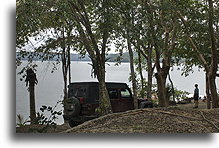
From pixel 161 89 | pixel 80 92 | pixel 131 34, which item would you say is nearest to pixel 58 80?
pixel 80 92

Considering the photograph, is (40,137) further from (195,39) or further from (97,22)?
(195,39)

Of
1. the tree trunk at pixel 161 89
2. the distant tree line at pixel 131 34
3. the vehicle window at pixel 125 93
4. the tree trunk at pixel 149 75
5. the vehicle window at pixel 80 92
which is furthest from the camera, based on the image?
the tree trunk at pixel 149 75

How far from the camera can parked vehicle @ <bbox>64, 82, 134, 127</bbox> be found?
3.69 meters

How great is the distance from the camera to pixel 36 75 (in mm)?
3748

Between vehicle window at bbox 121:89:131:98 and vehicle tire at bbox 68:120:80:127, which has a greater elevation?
vehicle window at bbox 121:89:131:98

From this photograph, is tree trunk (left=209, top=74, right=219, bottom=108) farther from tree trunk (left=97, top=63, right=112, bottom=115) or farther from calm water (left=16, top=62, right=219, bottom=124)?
tree trunk (left=97, top=63, right=112, bottom=115)

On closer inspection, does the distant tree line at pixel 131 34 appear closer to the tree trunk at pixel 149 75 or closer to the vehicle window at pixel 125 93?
the tree trunk at pixel 149 75

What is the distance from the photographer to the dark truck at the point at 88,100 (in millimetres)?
3689

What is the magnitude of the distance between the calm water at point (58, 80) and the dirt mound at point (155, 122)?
15.7 inches

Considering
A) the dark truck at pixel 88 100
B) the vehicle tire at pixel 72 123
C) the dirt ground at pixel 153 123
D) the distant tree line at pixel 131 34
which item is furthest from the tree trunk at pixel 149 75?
the vehicle tire at pixel 72 123

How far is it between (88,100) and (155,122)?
825 mm

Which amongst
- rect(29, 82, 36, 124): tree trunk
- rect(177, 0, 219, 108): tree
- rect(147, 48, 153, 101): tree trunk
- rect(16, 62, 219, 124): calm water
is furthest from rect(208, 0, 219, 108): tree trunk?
rect(29, 82, 36, 124): tree trunk
